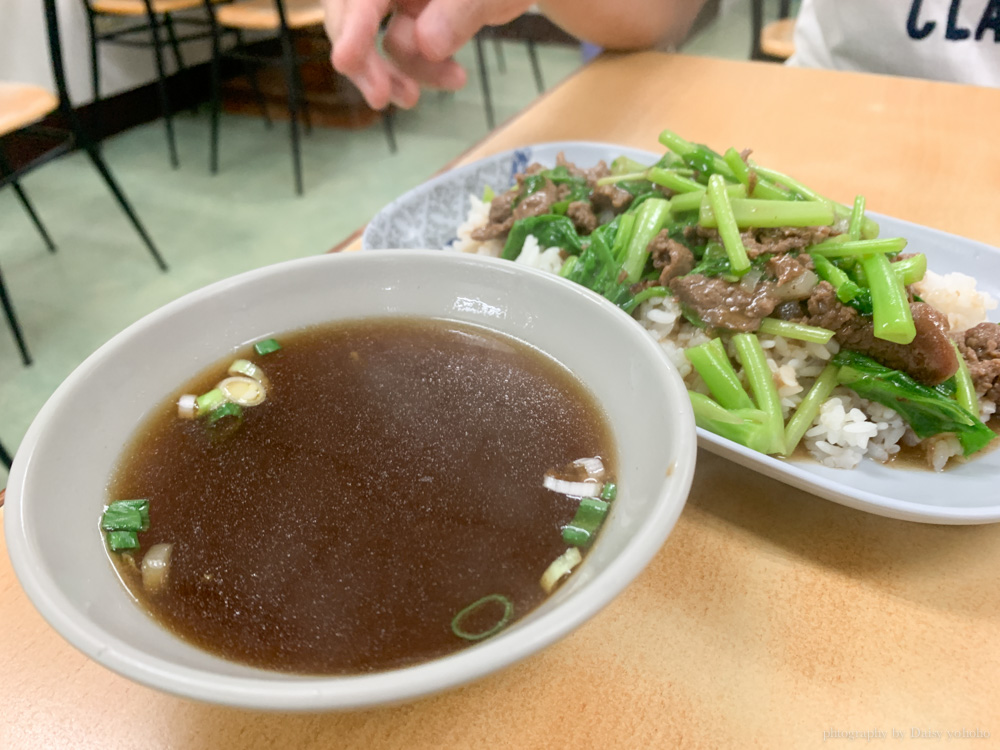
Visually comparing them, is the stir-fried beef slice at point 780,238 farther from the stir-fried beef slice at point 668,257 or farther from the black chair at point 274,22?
the black chair at point 274,22

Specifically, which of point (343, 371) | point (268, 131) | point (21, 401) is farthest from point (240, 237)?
point (343, 371)

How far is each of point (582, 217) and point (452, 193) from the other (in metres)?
0.41

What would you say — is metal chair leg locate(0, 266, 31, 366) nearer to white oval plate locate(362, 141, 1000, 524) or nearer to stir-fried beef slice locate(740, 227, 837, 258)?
white oval plate locate(362, 141, 1000, 524)

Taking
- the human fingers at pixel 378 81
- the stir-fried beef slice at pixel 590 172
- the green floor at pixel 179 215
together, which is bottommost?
the green floor at pixel 179 215

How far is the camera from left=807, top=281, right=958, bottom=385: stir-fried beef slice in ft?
3.18

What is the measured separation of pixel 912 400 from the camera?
0.97 metres

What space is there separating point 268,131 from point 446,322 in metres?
4.91

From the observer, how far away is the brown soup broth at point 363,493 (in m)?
0.71

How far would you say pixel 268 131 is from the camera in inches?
207

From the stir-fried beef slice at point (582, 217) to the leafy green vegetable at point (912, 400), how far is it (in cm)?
57

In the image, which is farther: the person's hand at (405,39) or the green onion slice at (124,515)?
the person's hand at (405,39)

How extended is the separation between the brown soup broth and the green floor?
203 cm

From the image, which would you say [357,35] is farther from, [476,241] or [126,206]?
[126,206]

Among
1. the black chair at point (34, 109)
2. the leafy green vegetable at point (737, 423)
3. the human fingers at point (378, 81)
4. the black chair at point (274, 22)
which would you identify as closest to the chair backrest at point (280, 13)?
the black chair at point (274, 22)
